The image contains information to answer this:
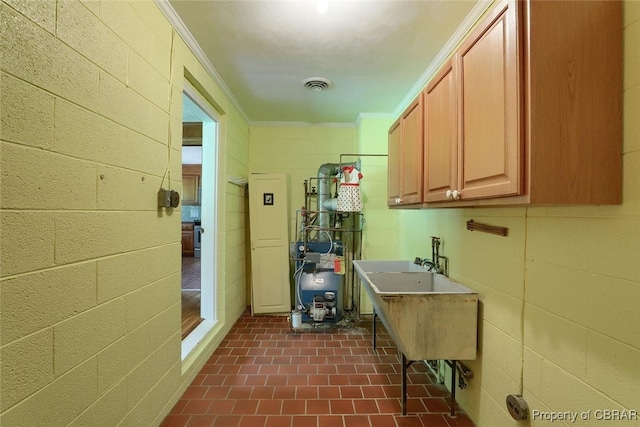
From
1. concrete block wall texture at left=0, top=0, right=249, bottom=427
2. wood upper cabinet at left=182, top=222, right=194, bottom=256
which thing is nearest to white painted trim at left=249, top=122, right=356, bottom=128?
concrete block wall texture at left=0, top=0, right=249, bottom=427

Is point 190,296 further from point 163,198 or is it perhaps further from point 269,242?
point 163,198

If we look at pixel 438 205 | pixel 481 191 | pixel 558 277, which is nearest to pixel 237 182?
pixel 438 205

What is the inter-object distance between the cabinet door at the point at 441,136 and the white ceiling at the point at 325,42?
506 mm

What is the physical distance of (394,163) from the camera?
2447mm

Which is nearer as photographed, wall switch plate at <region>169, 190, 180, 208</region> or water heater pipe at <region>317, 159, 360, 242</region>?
wall switch plate at <region>169, 190, 180, 208</region>

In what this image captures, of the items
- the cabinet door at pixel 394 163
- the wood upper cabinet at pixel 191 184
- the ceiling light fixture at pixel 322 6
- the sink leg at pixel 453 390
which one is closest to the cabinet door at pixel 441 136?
the cabinet door at pixel 394 163

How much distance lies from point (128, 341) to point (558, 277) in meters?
1.97

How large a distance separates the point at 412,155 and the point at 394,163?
450 mm

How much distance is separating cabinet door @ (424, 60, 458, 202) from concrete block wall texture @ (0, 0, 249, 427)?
1.62m

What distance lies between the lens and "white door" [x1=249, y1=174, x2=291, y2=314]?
346 centimetres

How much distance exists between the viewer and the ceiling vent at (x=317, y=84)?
2550 mm

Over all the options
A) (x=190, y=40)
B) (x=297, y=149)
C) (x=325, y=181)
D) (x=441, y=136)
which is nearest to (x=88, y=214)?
(x=190, y=40)

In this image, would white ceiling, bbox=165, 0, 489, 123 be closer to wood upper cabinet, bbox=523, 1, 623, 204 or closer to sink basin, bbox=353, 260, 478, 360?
wood upper cabinet, bbox=523, 1, 623, 204

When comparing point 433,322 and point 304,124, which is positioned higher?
point 304,124
